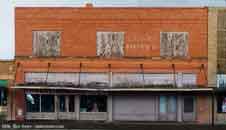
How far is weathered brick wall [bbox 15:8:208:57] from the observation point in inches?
1750

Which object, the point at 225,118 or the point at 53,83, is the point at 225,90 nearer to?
the point at 225,118

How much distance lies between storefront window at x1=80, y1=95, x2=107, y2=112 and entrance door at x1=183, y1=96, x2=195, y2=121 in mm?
6337

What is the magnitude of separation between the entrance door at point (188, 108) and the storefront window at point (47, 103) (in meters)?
10.5

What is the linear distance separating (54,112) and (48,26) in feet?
22.5

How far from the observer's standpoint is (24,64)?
44719 millimetres

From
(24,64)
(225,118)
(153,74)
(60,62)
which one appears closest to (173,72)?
(153,74)

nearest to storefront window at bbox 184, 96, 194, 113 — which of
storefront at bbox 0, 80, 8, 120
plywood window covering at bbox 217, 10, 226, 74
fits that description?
plywood window covering at bbox 217, 10, 226, 74

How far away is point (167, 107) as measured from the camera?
44.7 metres

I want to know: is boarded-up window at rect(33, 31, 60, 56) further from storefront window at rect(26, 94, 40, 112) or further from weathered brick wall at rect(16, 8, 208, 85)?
storefront window at rect(26, 94, 40, 112)

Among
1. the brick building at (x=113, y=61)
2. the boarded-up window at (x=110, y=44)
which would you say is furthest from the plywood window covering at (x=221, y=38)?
the boarded-up window at (x=110, y=44)

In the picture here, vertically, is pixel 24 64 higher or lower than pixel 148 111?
higher

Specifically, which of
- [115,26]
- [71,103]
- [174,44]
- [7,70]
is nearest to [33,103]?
[71,103]

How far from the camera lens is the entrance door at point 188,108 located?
44.4 metres

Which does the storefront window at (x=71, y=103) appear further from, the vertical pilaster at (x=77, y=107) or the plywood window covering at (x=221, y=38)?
the plywood window covering at (x=221, y=38)
